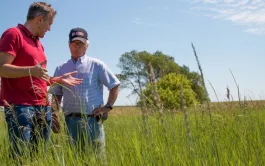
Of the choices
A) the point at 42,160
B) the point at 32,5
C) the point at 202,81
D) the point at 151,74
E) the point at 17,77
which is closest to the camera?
the point at 151,74

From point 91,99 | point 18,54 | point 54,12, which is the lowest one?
point 91,99

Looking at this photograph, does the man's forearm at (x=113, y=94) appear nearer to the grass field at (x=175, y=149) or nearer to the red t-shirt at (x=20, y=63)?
the grass field at (x=175, y=149)

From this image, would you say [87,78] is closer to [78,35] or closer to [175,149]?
[78,35]

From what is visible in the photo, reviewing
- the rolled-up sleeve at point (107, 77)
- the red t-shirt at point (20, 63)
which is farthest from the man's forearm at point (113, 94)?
the red t-shirt at point (20, 63)

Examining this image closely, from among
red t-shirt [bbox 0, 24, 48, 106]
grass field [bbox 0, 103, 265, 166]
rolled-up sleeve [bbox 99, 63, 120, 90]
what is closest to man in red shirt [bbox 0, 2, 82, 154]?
red t-shirt [bbox 0, 24, 48, 106]

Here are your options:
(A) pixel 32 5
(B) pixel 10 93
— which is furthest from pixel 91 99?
(A) pixel 32 5

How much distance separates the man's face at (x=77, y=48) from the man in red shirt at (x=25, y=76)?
0.40 metres

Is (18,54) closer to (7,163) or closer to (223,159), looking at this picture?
(7,163)

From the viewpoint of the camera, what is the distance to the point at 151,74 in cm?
110

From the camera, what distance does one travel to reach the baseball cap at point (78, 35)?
3.59 meters

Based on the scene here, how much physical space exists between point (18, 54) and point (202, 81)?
87.8 inches

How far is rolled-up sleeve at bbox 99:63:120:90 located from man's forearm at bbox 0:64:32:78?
1.00 meters

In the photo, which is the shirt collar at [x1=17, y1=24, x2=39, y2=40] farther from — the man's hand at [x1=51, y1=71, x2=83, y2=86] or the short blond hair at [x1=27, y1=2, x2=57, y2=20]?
the man's hand at [x1=51, y1=71, x2=83, y2=86]

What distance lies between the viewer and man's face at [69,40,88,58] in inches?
143
